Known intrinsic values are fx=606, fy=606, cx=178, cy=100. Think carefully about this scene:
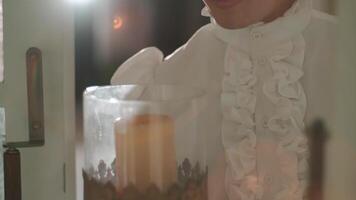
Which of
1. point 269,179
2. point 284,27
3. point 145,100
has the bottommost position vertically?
point 269,179

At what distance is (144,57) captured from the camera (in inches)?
36.9

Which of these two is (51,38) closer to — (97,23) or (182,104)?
(97,23)

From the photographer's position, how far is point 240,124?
88 centimetres

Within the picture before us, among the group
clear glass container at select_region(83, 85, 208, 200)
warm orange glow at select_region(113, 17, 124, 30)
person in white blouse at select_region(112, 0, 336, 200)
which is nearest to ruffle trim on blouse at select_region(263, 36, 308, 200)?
person in white blouse at select_region(112, 0, 336, 200)

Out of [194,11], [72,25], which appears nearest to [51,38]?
[72,25]

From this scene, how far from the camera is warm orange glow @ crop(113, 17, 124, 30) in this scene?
3.18 ft

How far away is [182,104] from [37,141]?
1.34 ft

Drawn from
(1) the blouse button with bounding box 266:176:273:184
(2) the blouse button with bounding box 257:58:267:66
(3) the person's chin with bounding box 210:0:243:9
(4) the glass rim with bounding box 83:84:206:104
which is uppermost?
(3) the person's chin with bounding box 210:0:243:9

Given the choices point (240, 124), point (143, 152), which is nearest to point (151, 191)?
point (143, 152)

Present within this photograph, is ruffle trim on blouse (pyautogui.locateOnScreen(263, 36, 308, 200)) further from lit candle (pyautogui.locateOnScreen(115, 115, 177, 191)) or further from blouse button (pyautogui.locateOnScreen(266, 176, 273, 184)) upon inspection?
lit candle (pyautogui.locateOnScreen(115, 115, 177, 191))

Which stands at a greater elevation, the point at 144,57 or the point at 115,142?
the point at 144,57

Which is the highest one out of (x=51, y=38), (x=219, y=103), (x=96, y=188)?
(x=51, y=38)

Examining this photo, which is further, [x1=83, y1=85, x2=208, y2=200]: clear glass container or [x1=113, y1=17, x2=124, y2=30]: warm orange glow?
[x1=113, y1=17, x2=124, y2=30]: warm orange glow

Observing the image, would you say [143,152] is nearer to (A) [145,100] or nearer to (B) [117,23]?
(A) [145,100]
